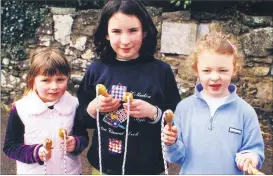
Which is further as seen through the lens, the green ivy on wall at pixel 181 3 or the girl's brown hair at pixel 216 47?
the green ivy on wall at pixel 181 3

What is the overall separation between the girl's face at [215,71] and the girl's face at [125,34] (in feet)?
1.15

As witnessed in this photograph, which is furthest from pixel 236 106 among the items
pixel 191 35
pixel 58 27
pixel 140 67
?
pixel 58 27

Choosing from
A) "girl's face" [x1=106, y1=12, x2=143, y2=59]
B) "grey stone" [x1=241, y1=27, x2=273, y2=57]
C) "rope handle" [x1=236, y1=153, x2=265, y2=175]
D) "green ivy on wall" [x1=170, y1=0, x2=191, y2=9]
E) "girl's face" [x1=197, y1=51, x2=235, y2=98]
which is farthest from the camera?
"green ivy on wall" [x1=170, y1=0, x2=191, y2=9]

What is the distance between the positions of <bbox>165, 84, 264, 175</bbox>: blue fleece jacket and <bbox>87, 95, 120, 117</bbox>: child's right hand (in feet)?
1.11

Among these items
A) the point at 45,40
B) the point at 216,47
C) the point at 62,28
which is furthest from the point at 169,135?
the point at 45,40

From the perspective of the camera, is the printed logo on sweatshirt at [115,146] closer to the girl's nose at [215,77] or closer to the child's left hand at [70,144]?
the child's left hand at [70,144]

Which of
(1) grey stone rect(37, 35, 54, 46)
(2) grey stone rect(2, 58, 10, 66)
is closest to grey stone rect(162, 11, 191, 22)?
(1) grey stone rect(37, 35, 54, 46)

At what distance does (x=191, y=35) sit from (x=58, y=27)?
1.71 metres

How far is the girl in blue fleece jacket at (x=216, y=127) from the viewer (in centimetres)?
181

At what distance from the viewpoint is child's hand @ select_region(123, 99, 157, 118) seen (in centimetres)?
187

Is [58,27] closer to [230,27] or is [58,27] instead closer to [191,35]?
[191,35]

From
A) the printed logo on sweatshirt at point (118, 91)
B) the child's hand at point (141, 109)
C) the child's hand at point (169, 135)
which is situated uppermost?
the printed logo on sweatshirt at point (118, 91)

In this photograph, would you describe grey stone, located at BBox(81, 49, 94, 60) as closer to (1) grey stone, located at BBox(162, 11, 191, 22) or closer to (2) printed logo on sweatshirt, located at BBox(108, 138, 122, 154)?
(1) grey stone, located at BBox(162, 11, 191, 22)

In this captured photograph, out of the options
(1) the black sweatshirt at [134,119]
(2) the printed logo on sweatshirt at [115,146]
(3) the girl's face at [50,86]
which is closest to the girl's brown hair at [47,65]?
(3) the girl's face at [50,86]
